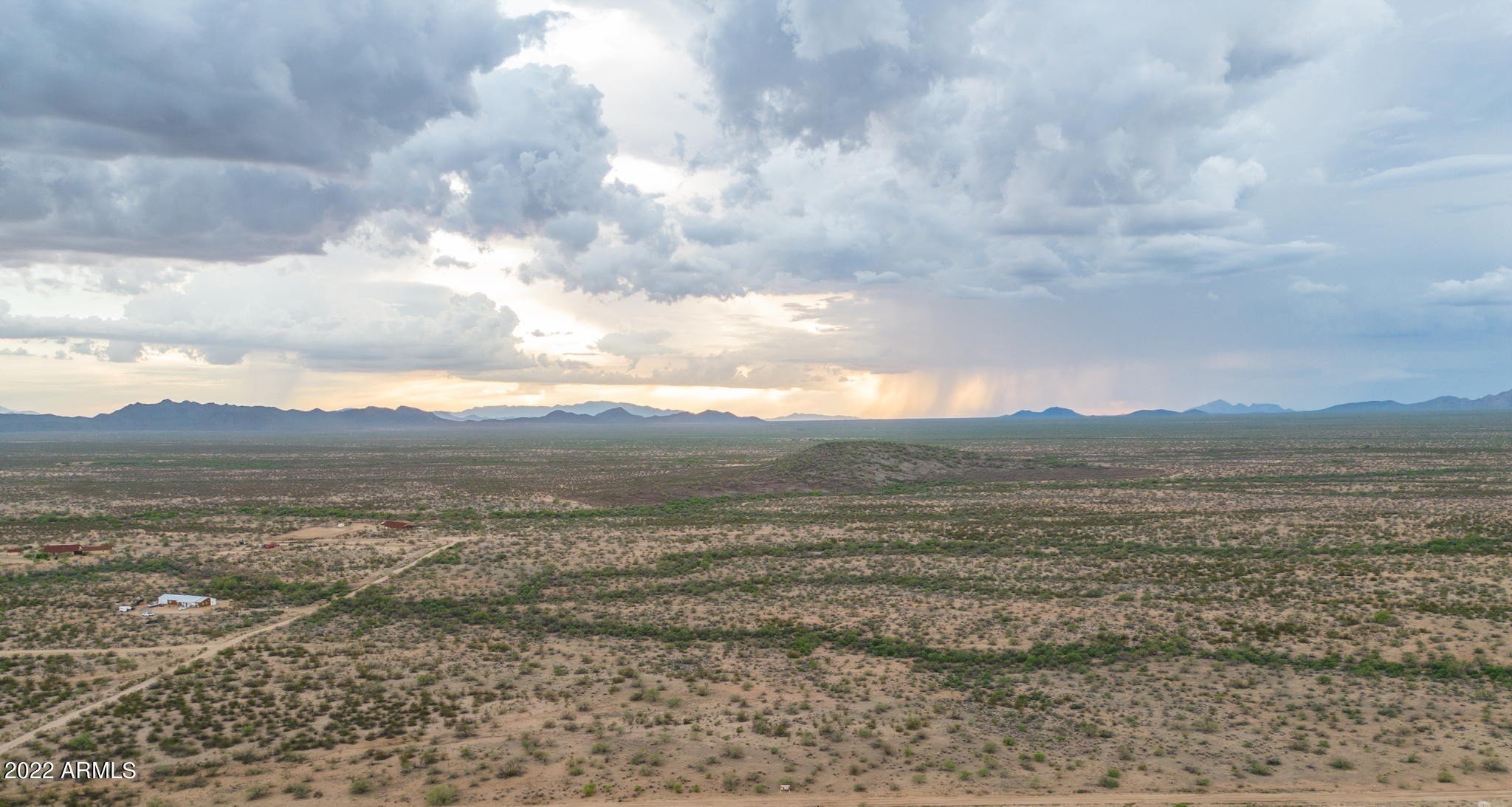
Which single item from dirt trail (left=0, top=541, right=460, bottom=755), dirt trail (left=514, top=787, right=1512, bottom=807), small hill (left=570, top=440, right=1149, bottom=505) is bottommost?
dirt trail (left=514, top=787, right=1512, bottom=807)

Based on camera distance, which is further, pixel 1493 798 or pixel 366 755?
pixel 366 755

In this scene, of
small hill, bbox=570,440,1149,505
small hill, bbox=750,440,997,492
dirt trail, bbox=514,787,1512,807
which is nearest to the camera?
dirt trail, bbox=514,787,1512,807

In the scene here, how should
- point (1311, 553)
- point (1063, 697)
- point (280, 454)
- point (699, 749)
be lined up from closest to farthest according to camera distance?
point (699, 749) < point (1063, 697) < point (1311, 553) < point (280, 454)

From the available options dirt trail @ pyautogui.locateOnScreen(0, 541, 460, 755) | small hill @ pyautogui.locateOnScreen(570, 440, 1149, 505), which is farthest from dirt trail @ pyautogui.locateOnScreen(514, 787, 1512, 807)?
small hill @ pyautogui.locateOnScreen(570, 440, 1149, 505)

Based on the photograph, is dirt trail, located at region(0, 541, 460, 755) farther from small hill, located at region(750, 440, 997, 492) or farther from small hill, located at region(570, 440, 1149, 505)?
small hill, located at region(750, 440, 997, 492)

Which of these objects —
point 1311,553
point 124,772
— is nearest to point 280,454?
point 124,772

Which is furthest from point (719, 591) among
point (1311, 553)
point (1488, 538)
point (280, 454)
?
point (280, 454)

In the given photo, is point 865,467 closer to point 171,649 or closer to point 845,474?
point 845,474

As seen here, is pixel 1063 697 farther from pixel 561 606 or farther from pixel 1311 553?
pixel 1311 553

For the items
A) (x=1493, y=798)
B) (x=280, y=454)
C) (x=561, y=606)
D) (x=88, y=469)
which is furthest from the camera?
(x=280, y=454)
